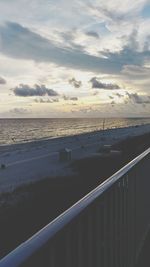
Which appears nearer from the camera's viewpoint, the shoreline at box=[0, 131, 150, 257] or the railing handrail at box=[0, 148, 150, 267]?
the railing handrail at box=[0, 148, 150, 267]

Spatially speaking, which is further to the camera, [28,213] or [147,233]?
[28,213]

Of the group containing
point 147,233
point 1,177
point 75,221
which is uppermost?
point 75,221

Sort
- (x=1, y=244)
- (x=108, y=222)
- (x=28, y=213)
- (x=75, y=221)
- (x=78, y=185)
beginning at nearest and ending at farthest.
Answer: (x=75, y=221) < (x=108, y=222) < (x=1, y=244) < (x=28, y=213) < (x=78, y=185)

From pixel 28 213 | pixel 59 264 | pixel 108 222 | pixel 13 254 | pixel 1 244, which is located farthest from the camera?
pixel 28 213

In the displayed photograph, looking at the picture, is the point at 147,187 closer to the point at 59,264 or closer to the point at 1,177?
the point at 59,264

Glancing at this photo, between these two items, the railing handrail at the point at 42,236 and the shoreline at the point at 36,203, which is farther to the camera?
the shoreline at the point at 36,203

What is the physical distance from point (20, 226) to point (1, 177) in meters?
12.5

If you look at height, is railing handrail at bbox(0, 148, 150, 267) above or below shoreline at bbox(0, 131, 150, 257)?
above

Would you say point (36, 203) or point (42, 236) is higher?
point (42, 236)

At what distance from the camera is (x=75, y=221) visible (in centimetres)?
343

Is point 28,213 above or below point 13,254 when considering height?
below

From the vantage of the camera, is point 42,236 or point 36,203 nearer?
point 42,236

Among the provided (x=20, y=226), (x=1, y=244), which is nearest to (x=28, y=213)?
(x=20, y=226)

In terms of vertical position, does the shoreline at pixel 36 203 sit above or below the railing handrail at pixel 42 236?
below
